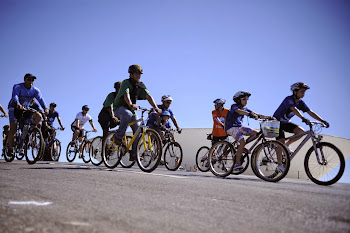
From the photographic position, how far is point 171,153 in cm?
999

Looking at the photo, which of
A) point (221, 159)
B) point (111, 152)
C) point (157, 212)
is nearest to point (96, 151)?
point (111, 152)

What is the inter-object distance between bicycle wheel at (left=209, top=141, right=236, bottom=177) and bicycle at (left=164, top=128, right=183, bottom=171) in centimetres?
225

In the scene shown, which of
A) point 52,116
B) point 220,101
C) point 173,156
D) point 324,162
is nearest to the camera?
point 324,162

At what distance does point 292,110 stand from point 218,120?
3382 millimetres

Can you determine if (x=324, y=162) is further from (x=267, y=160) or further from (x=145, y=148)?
(x=145, y=148)

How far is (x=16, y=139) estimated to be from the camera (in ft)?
28.8

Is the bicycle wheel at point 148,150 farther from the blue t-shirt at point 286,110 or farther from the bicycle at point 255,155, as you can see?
the blue t-shirt at point 286,110

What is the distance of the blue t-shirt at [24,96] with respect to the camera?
7.99m

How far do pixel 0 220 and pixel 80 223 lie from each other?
0.50 m

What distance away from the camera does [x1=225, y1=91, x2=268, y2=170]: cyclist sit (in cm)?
700

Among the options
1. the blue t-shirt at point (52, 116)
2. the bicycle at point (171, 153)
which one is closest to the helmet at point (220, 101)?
the bicycle at point (171, 153)

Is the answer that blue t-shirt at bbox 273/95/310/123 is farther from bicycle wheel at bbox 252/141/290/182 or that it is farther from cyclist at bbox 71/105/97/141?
cyclist at bbox 71/105/97/141

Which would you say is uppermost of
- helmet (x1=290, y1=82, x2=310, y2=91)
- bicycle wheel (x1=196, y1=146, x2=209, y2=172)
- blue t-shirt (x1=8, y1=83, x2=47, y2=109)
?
helmet (x1=290, y1=82, x2=310, y2=91)

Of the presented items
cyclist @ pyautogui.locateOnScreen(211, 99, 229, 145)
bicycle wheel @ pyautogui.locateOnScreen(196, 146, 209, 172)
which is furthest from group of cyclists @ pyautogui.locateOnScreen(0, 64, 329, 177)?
bicycle wheel @ pyautogui.locateOnScreen(196, 146, 209, 172)
